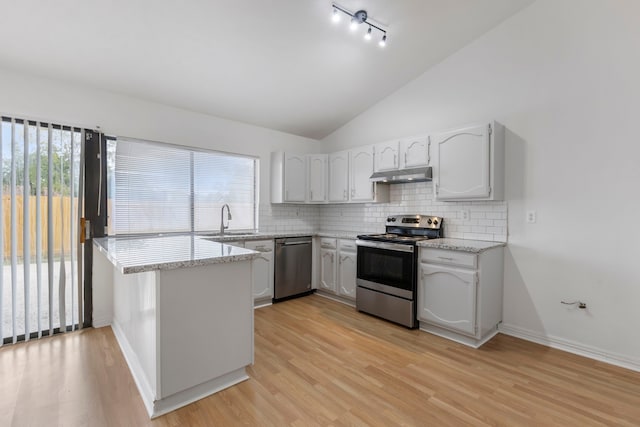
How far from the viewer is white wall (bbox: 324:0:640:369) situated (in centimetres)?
246

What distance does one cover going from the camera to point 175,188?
3.75 metres

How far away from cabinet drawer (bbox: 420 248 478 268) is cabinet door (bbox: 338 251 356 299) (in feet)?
3.41

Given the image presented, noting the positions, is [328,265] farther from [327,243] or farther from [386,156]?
[386,156]

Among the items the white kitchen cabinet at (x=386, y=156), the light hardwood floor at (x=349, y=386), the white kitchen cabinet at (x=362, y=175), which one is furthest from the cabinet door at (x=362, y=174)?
the light hardwood floor at (x=349, y=386)

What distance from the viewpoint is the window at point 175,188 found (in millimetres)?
3320

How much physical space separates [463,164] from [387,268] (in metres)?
1.37

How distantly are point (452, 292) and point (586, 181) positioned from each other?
59.4 inches

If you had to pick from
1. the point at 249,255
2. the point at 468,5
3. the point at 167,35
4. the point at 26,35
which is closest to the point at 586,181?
the point at 468,5

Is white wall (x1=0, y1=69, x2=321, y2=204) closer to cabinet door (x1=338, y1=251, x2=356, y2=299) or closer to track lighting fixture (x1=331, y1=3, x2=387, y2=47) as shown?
cabinet door (x1=338, y1=251, x2=356, y2=299)

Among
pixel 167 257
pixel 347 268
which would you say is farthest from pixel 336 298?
pixel 167 257

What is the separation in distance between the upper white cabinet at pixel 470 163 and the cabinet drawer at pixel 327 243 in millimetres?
1526

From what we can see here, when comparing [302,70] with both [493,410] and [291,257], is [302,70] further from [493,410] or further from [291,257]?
[493,410]

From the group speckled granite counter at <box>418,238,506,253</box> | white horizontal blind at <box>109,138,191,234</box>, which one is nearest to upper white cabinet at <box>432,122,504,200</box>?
speckled granite counter at <box>418,238,506,253</box>

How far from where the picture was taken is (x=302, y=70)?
134 inches
